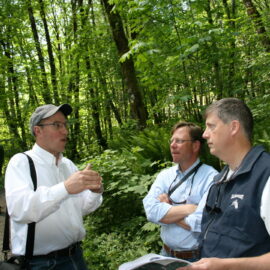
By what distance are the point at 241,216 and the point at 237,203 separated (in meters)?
0.08

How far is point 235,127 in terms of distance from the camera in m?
2.02

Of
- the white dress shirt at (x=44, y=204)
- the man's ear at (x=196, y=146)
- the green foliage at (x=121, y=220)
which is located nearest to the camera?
the white dress shirt at (x=44, y=204)

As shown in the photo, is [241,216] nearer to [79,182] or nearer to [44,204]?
[79,182]

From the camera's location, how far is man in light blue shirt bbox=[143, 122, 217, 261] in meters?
2.64

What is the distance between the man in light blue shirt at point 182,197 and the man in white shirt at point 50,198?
0.63 meters

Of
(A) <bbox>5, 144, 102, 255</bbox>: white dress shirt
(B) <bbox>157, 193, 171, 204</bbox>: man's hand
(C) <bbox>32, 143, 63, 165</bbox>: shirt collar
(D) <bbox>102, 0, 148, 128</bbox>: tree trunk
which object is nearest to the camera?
(A) <bbox>5, 144, 102, 255</bbox>: white dress shirt

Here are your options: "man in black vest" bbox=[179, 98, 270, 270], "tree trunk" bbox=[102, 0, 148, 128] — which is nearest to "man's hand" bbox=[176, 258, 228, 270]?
"man in black vest" bbox=[179, 98, 270, 270]

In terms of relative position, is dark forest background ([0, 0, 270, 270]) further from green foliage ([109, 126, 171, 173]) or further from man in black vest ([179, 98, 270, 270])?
man in black vest ([179, 98, 270, 270])

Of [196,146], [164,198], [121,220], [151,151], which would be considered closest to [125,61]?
[151,151]

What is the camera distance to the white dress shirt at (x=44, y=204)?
2.18 m

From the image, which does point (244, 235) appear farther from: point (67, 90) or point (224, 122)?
point (67, 90)

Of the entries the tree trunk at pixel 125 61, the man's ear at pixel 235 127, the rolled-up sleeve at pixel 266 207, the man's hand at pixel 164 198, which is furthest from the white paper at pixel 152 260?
the tree trunk at pixel 125 61

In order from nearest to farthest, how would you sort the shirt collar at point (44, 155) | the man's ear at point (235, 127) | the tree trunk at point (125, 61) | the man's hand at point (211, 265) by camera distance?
1. the man's hand at point (211, 265)
2. the man's ear at point (235, 127)
3. the shirt collar at point (44, 155)
4. the tree trunk at point (125, 61)

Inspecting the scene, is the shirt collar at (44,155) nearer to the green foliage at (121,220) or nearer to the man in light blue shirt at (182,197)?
the man in light blue shirt at (182,197)
